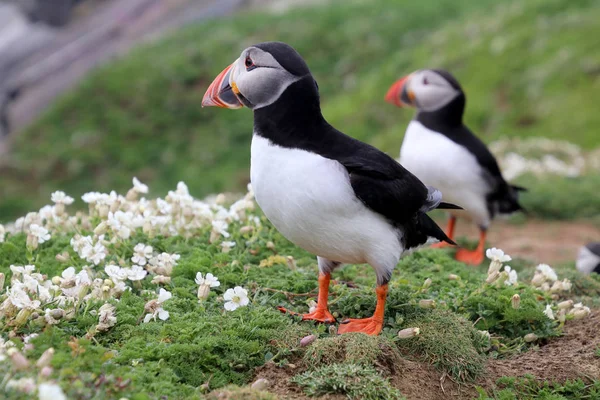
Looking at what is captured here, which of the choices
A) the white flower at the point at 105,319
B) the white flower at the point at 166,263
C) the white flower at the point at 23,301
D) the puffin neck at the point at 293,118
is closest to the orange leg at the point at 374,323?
the puffin neck at the point at 293,118

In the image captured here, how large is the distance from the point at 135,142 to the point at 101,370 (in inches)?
537

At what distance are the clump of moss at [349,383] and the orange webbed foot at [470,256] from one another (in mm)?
3722

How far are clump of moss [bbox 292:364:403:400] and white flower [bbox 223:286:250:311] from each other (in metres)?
0.72

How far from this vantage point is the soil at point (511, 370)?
4332mm

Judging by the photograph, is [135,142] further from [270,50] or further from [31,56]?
[270,50]

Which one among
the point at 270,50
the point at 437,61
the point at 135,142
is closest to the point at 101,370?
the point at 270,50

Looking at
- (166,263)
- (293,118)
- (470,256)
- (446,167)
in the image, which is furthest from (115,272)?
(470,256)

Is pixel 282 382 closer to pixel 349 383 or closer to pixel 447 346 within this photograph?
pixel 349 383

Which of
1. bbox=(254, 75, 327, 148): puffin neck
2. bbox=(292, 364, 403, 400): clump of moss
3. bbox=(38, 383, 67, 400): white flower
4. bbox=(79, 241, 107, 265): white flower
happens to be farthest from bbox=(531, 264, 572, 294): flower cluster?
bbox=(38, 383, 67, 400): white flower

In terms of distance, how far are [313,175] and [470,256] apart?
388 centimetres

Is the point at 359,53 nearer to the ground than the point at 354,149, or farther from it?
farther from it

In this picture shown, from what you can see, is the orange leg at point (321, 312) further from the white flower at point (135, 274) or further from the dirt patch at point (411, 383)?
the white flower at point (135, 274)

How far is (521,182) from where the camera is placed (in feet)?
39.4

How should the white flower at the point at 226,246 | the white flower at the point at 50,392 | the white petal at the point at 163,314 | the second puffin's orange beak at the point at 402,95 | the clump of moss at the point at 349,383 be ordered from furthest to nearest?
the second puffin's orange beak at the point at 402,95
the white flower at the point at 226,246
the white petal at the point at 163,314
the clump of moss at the point at 349,383
the white flower at the point at 50,392
